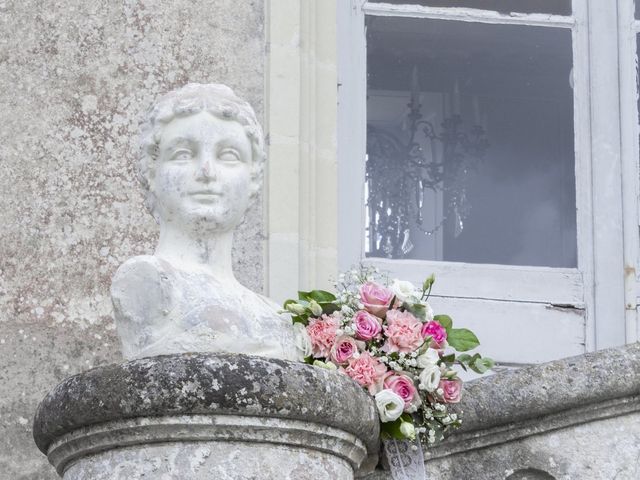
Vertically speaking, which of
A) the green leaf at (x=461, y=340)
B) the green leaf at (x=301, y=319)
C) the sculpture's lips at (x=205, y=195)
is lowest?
the green leaf at (x=461, y=340)

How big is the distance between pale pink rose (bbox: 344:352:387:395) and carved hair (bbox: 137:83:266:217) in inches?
15.0

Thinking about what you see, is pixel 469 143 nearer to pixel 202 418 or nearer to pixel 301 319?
pixel 301 319

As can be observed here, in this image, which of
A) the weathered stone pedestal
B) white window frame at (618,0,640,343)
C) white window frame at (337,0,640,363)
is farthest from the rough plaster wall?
the weathered stone pedestal

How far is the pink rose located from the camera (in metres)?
3.19

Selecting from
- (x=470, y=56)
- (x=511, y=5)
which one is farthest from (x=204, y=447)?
(x=511, y=5)

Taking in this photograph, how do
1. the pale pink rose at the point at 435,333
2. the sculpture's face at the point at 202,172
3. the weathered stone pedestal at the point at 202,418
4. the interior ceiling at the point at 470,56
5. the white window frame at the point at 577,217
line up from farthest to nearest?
1. the interior ceiling at the point at 470,56
2. the white window frame at the point at 577,217
3. the pale pink rose at the point at 435,333
4. the sculpture's face at the point at 202,172
5. the weathered stone pedestal at the point at 202,418

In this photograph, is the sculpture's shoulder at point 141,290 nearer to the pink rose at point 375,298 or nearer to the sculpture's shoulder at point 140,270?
the sculpture's shoulder at point 140,270

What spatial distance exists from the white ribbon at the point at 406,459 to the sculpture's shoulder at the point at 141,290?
1.61 feet

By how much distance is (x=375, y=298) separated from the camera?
3193 mm

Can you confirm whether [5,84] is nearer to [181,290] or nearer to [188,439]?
[181,290]

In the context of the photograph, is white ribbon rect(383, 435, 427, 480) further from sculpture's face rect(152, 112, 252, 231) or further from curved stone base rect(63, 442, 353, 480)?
sculpture's face rect(152, 112, 252, 231)

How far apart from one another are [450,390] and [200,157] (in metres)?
0.63

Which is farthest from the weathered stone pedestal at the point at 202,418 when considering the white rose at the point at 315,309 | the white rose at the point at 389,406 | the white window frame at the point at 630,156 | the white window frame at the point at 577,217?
the white window frame at the point at 630,156

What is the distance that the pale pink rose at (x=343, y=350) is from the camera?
309 centimetres
